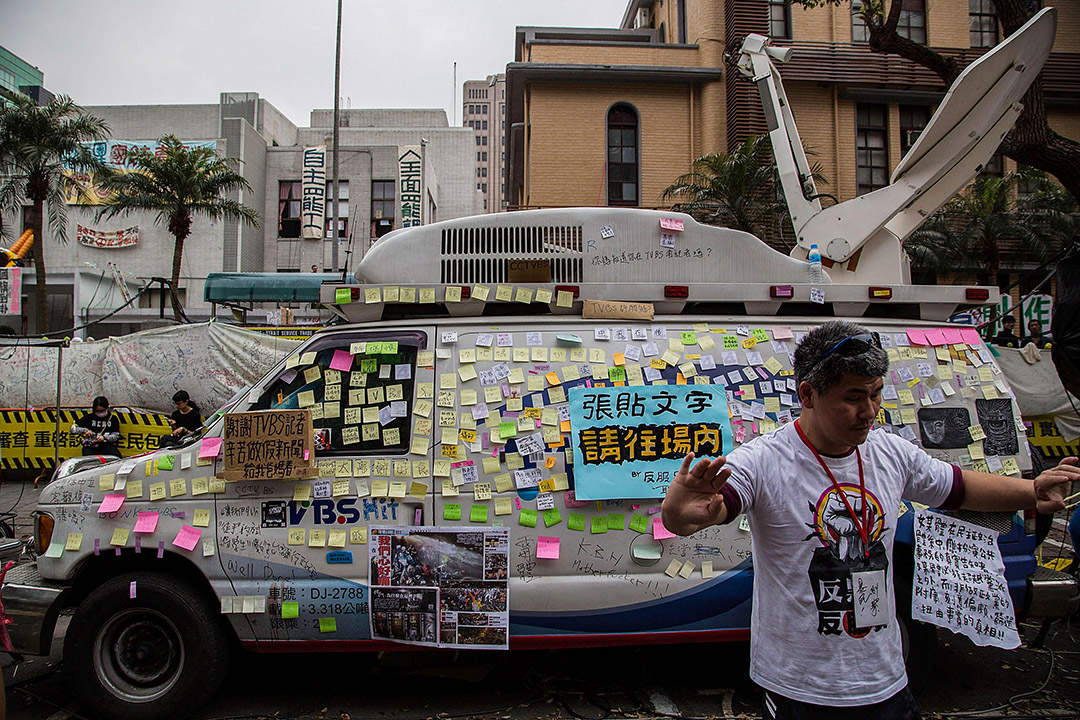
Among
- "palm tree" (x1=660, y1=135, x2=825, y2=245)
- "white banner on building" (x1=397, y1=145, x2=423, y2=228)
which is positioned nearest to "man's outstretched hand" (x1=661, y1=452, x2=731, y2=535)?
"palm tree" (x1=660, y1=135, x2=825, y2=245)

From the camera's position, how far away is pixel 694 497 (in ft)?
6.28

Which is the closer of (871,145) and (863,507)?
(863,507)

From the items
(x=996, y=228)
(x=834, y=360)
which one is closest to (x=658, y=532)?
(x=834, y=360)

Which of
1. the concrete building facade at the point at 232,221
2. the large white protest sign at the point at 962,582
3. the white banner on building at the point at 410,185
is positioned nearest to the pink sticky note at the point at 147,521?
the large white protest sign at the point at 962,582

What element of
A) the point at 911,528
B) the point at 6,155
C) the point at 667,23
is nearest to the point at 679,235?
the point at 911,528

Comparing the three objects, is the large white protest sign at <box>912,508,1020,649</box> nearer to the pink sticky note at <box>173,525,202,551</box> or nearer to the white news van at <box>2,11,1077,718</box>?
the white news van at <box>2,11,1077,718</box>

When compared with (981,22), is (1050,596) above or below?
below

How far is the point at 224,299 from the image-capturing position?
18.2 m

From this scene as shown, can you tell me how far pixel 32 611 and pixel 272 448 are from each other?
5.32 feet

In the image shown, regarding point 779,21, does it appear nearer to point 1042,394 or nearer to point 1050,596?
point 1042,394

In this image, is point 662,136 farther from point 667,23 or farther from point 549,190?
point 667,23

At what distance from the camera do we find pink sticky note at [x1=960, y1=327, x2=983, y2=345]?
3.99 meters

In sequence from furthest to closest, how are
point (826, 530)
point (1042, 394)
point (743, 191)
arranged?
point (743, 191)
point (1042, 394)
point (826, 530)

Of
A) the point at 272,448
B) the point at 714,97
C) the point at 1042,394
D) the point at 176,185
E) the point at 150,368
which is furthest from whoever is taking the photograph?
the point at 176,185
